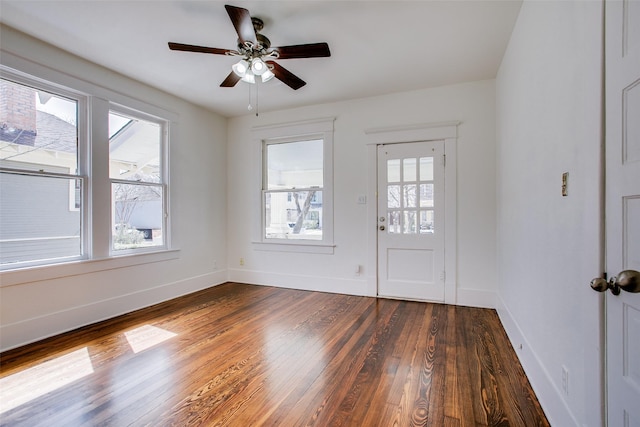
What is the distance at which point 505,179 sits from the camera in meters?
2.79

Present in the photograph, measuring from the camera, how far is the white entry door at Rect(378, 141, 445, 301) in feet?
11.5

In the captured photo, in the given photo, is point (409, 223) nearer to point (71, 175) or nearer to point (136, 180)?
point (136, 180)

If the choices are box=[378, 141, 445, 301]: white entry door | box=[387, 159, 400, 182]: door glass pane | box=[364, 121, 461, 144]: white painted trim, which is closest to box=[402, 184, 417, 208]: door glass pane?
box=[378, 141, 445, 301]: white entry door

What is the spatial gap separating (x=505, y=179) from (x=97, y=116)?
4.13 metres

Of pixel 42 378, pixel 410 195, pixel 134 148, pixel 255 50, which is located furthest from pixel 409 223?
pixel 42 378

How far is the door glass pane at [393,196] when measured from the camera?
3695 millimetres

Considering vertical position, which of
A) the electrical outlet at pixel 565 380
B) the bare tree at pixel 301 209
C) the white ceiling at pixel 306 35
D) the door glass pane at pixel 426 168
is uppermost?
the white ceiling at pixel 306 35

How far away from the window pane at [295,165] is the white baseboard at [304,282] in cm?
133

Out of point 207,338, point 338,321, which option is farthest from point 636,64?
point 207,338

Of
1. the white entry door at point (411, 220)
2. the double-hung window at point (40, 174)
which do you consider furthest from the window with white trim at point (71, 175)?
the white entry door at point (411, 220)

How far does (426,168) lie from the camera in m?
3.57

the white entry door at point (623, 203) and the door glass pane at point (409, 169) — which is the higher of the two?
the door glass pane at point (409, 169)

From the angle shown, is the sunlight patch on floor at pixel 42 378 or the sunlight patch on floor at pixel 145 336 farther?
the sunlight patch on floor at pixel 145 336

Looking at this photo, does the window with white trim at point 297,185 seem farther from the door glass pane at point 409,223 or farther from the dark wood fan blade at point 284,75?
the dark wood fan blade at point 284,75
